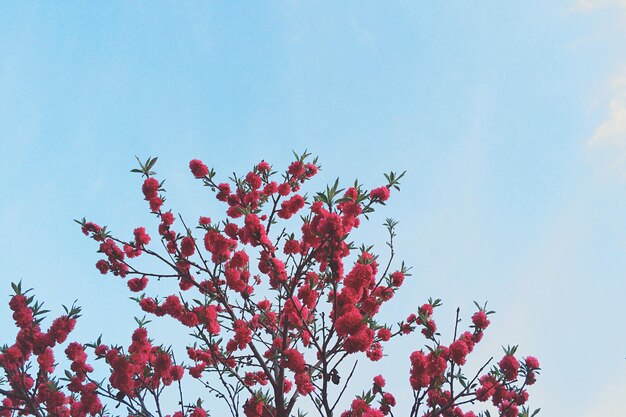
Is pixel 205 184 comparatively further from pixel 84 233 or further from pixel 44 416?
pixel 44 416

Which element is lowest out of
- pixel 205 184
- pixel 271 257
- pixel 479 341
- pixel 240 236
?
pixel 479 341

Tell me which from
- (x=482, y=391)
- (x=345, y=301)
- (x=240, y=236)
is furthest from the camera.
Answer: (x=240, y=236)

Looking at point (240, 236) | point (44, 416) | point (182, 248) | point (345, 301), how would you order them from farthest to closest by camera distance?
point (182, 248) < point (240, 236) < point (44, 416) < point (345, 301)

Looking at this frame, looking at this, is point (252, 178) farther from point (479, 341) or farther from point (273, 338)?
point (479, 341)

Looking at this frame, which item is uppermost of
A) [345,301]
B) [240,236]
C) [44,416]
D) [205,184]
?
[205,184]

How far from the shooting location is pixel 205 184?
6.79m

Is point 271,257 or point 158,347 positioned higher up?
point 271,257

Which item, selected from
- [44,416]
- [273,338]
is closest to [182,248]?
[273,338]

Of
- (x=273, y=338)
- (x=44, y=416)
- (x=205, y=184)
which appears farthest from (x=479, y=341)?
(x=44, y=416)

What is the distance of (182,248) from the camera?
241 inches

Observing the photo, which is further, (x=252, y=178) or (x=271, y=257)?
(x=252, y=178)

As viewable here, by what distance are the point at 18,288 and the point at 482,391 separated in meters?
5.60

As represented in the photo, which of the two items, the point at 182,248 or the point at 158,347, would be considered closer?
the point at 158,347

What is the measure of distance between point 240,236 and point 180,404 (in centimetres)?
215
